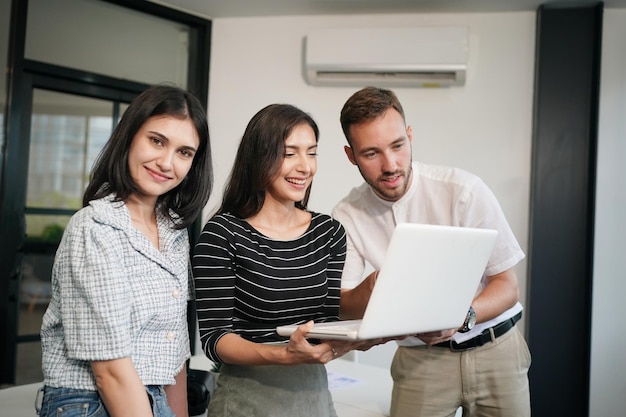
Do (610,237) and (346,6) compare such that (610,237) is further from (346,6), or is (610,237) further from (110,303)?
(110,303)

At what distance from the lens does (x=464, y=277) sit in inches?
49.9

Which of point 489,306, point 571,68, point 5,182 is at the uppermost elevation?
point 571,68

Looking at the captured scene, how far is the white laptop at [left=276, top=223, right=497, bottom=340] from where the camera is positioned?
108 centimetres

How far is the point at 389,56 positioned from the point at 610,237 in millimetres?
1693

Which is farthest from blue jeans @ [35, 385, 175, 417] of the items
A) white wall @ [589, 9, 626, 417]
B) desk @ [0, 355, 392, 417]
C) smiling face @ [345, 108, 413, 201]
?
white wall @ [589, 9, 626, 417]

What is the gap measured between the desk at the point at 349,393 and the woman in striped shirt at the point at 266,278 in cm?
55

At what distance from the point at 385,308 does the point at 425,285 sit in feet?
0.38

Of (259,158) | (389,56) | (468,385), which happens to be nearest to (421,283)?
(259,158)

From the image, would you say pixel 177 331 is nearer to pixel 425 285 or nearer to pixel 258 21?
pixel 425 285

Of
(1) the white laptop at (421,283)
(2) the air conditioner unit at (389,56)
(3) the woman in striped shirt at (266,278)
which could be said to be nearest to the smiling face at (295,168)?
(3) the woman in striped shirt at (266,278)

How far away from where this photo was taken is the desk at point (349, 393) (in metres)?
1.80

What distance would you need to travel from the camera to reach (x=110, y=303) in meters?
1.13

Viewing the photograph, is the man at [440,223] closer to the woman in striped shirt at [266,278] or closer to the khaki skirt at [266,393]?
the woman in striped shirt at [266,278]

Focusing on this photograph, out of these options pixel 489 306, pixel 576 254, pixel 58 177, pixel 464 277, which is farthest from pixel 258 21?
pixel 464 277
